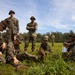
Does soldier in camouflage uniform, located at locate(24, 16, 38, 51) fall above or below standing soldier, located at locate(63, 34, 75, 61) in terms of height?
above

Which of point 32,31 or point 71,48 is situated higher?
point 32,31

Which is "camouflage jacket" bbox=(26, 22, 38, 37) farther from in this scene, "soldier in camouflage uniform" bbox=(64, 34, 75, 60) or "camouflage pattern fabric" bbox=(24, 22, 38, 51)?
"soldier in camouflage uniform" bbox=(64, 34, 75, 60)

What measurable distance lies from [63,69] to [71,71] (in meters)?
0.33

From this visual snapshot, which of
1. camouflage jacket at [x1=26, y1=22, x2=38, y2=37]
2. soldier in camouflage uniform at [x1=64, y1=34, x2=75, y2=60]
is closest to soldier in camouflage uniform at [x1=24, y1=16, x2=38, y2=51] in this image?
camouflage jacket at [x1=26, y1=22, x2=38, y2=37]

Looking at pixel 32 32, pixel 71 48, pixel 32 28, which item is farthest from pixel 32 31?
pixel 71 48

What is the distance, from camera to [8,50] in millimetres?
9578

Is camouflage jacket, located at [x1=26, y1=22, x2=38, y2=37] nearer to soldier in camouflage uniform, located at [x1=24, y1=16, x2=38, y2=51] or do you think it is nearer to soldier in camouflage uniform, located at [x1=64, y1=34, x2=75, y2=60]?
soldier in camouflage uniform, located at [x1=24, y1=16, x2=38, y2=51]

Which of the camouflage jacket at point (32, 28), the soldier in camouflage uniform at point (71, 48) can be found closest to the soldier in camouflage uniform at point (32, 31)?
the camouflage jacket at point (32, 28)

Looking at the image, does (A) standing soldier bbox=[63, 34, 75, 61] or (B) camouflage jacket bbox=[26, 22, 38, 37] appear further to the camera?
(B) camouflage jacket bbox=[26, 22, 38, 37]

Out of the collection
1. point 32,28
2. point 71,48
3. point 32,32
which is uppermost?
point 32,28

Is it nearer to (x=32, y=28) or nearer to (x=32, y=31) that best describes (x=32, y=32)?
(x=32, y=31)

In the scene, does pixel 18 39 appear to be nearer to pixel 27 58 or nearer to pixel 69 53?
pixel 27 58

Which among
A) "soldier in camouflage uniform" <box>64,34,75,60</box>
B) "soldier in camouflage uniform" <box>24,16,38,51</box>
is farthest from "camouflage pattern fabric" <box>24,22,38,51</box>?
"soldier in camouflage uniform" <box>64,34,75,60</box>

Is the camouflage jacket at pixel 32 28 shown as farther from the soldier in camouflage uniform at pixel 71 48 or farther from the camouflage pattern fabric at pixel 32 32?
the soldier in camouflage uniform at pixel 71 48
